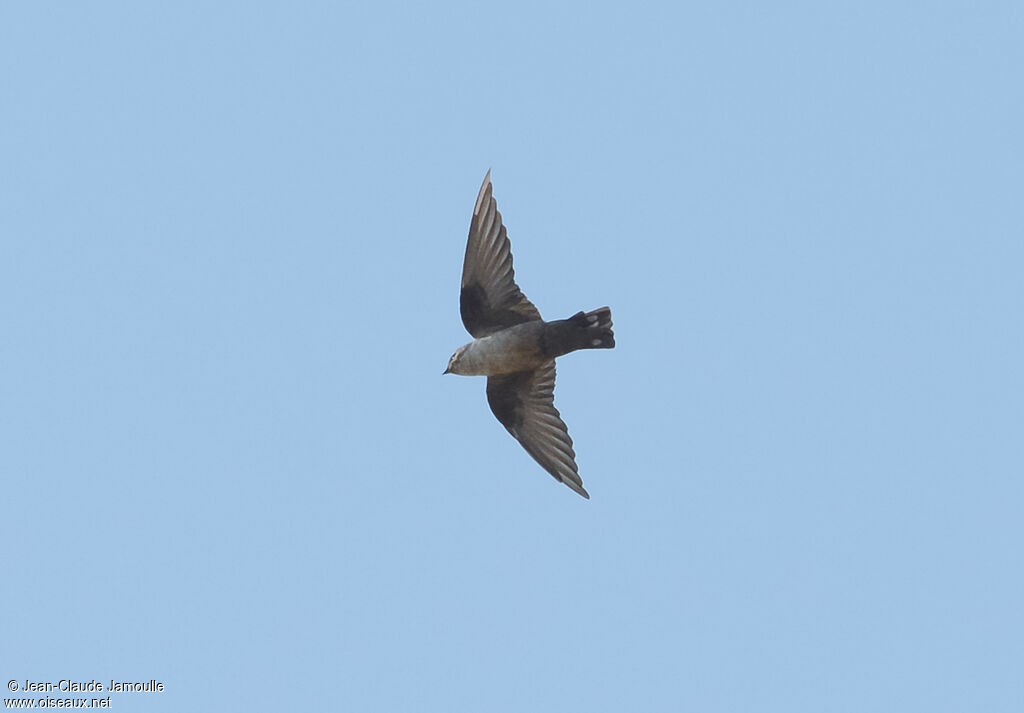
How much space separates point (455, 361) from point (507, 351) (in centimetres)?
53

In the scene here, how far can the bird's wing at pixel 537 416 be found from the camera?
14.8 m

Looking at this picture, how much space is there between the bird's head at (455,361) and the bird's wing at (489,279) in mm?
209

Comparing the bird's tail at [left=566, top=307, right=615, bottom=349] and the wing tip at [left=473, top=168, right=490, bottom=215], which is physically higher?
the wing tip at [left=473, top=168, right=490, bottom=215]

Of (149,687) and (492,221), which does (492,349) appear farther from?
(149,687)

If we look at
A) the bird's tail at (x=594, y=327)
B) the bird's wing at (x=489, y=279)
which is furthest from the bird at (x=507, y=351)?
the bird's tail at (x=594, y=327)

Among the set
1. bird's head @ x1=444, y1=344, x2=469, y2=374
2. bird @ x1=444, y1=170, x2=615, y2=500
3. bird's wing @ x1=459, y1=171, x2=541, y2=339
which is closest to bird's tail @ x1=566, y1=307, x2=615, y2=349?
bird @ x1=444, y1=170, x2=615, y2=500

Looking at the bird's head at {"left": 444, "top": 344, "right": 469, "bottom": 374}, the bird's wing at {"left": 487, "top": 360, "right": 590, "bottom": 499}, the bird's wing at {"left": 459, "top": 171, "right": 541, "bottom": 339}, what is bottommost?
the bird's wing at {"left": 487, "top": 360, "right": 590, "bottom": 499}

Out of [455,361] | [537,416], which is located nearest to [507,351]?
[455,361]

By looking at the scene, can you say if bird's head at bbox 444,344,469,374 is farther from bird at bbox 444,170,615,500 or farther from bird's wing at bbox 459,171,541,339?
bird's wing at bbox 459,171,541,339

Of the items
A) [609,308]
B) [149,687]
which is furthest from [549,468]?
[149,687]

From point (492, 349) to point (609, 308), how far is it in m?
1.07

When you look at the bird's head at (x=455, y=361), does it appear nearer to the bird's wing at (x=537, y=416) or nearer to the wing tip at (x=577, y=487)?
the bird's wing at (x=537, y=416)

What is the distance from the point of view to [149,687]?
14.0 m

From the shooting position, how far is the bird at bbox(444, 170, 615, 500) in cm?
1452
